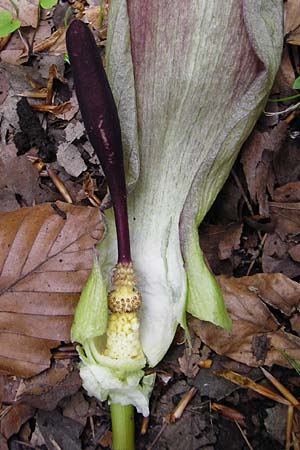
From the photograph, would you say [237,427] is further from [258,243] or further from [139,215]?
[139,215]

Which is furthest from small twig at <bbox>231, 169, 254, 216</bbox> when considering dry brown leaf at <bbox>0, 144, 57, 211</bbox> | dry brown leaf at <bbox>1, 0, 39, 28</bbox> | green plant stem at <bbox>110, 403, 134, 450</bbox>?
dry brown leaf at <bbox>1, 0, 39, 28</bbox>

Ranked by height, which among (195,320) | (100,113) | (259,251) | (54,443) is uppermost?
(100,113)

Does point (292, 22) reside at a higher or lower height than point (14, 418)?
higher

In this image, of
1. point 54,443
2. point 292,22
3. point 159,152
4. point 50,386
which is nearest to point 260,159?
point 159,152

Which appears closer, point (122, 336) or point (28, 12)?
point (122, 336)

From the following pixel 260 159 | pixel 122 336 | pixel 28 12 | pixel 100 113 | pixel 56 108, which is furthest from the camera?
pixel 28 12

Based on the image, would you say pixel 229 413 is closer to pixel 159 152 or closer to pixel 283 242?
pixel 283 242
